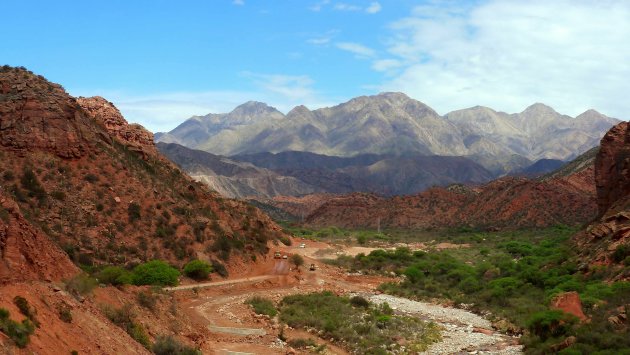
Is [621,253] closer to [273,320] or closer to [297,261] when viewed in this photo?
[273,320]

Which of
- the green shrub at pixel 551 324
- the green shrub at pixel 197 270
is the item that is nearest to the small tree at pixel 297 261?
Answer: the green shrub at pixel 197 270

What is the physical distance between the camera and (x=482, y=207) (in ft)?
362

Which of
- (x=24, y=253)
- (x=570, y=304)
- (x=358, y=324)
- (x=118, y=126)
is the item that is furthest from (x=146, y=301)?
(x=118, y=126)

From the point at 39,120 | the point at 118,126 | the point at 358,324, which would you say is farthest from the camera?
the point at 118,126

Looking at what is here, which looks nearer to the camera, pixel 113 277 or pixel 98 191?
pixel 113 277

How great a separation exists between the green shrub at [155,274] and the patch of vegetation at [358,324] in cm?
772

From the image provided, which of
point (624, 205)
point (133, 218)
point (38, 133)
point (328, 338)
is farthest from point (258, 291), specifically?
point (624, 205)

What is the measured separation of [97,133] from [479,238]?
5697 cm

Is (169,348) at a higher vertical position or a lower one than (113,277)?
lower

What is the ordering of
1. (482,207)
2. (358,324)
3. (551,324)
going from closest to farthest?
(551,324) → (358,324) → (482,207)

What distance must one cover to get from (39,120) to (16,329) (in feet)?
116

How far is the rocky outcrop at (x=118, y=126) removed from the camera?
56812 mm

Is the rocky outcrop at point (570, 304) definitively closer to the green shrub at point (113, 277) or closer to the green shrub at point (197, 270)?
the green shrub at point (113, 277)

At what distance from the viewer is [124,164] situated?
49375mm
